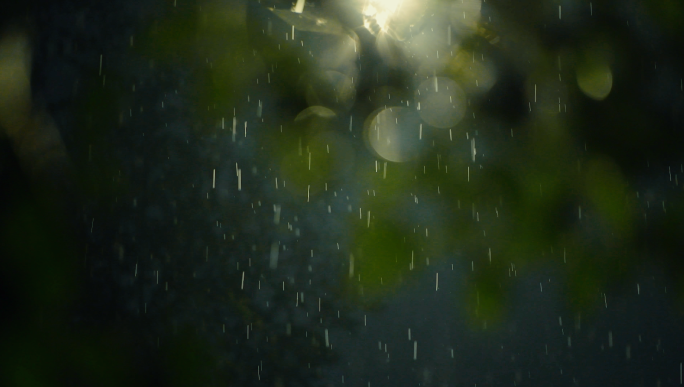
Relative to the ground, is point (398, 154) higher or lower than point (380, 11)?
lower

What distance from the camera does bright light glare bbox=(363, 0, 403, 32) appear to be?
0.60 meters

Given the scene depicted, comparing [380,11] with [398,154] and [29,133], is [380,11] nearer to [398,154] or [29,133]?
[398,154]

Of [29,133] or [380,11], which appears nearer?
[29,133]

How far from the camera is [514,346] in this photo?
3.09 meters

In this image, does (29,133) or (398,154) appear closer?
(29,133)

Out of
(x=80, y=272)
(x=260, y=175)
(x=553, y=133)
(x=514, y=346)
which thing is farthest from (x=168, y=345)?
(x=514, y=346)

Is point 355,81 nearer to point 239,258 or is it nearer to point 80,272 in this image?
point 80,272

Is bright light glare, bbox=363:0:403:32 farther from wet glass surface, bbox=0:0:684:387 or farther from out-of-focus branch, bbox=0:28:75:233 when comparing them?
out-of-focus branch, bbox=0:28:75:233

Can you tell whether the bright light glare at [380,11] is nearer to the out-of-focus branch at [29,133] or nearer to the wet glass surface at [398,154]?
the wet glass surface at [398,154]

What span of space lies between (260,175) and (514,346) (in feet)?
5.66

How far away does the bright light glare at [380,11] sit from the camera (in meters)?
0.60

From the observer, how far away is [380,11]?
625 mm

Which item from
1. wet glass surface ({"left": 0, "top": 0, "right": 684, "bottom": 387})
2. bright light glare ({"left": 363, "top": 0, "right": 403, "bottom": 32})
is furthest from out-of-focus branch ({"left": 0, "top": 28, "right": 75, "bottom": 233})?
bright light glare ({"left": 363, "top": 0, "right": 403, "bottom": 32})

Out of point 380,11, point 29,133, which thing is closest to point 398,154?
point 380,11
